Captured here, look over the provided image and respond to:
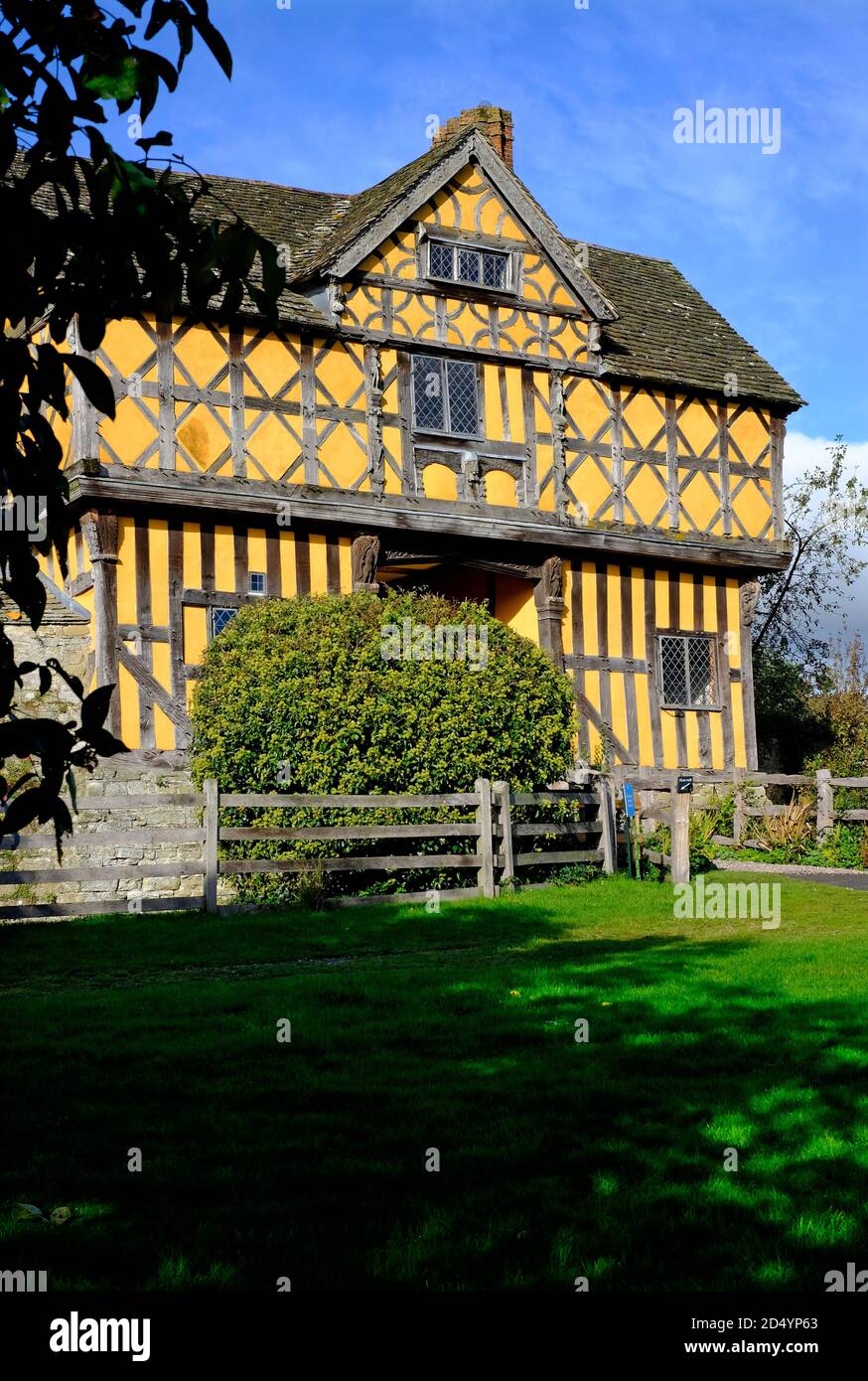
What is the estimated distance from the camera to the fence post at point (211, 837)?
581 inches

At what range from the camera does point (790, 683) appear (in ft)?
107

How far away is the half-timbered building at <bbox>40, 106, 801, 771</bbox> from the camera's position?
2075cm

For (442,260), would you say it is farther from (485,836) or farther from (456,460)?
(485,836)

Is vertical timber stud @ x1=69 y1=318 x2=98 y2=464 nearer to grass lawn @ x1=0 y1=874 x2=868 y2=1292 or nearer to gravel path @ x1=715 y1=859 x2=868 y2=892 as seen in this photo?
grass lawn @ x1=0 y1=874 x2=868 y2=1292

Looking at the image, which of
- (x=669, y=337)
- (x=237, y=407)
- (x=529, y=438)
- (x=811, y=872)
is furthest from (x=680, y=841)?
(x=669, y=337)

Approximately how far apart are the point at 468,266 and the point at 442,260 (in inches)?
19.8

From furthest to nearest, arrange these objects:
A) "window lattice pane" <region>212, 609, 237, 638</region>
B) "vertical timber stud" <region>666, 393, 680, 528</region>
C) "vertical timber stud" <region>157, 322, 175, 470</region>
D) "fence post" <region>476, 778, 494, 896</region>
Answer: "vertical timber stud" <region>666, 393, 680, 528</region>
"window lattice pane" <region>212, 609, 237, 638</region>
"vertical timber stud" <region>157, 322, 175, 470</region>
"fence post" <region>476, 778, 494, 896</region>

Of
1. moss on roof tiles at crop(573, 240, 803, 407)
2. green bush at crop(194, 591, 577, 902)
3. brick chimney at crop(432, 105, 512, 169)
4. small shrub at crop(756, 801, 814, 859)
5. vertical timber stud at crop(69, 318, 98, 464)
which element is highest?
brick chimney at crop(432, 105, 512, 169)

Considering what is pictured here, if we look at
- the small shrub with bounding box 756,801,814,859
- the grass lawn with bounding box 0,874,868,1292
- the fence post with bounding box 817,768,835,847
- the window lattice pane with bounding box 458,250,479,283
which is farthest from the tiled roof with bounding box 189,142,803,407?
the grass lawn with bounding box 0,874,868,1292

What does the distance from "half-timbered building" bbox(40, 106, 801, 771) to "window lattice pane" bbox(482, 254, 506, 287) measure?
48 millimetres

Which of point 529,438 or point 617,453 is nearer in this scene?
point 529,438

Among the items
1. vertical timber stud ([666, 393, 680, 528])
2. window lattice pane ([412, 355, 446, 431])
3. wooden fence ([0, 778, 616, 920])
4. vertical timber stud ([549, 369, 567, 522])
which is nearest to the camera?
wooden fence ([0, 778, 616, 920])

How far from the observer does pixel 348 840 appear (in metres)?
15.8

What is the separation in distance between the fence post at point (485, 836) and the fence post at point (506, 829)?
23cm
